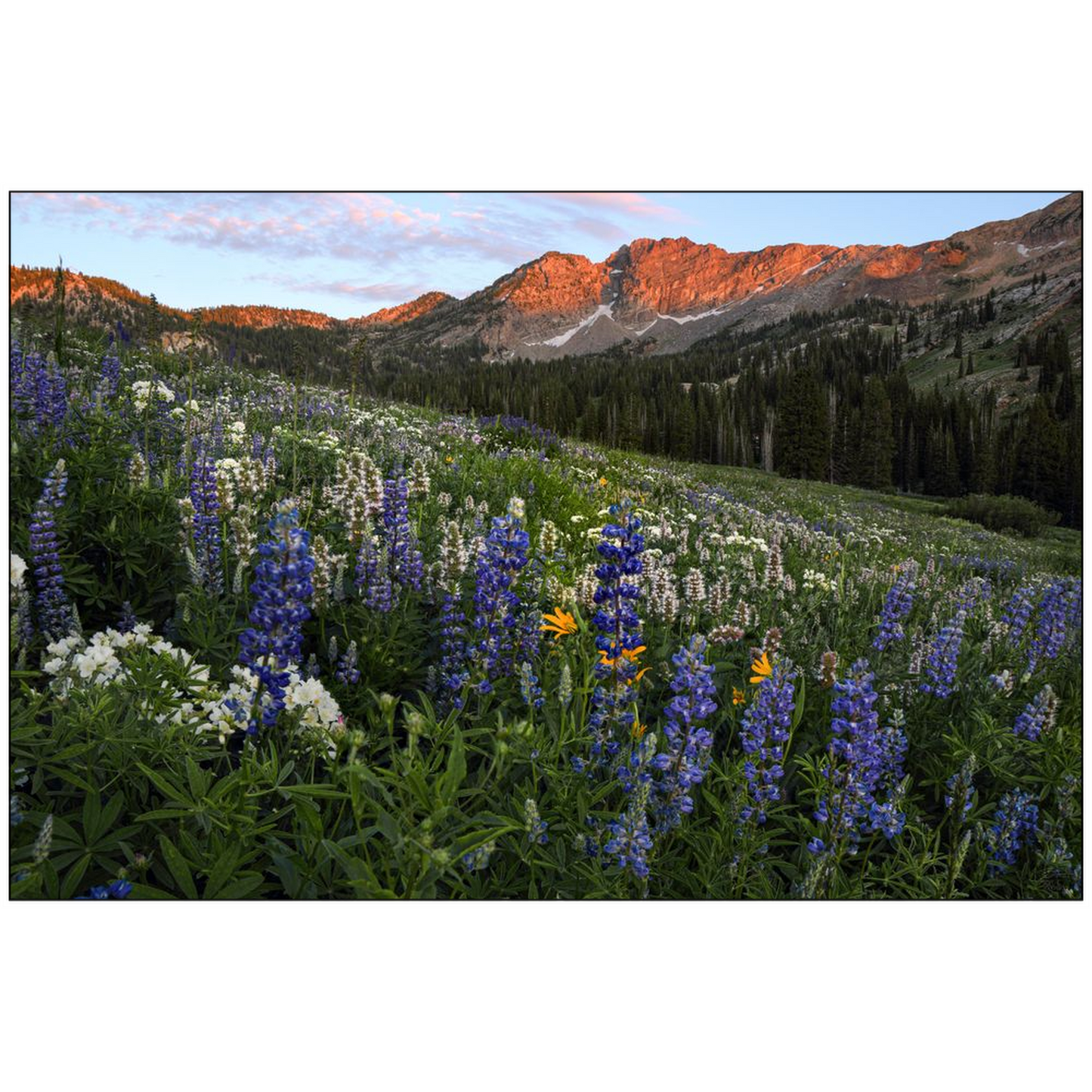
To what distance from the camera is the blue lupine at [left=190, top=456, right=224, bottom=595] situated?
3.28 metres

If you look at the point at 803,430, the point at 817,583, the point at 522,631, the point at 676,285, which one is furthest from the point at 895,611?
the point at 803,430

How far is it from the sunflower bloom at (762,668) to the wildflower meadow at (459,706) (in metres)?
0.02

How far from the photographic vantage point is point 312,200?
375 cm

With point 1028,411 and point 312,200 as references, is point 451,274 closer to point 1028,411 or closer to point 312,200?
point 312,200

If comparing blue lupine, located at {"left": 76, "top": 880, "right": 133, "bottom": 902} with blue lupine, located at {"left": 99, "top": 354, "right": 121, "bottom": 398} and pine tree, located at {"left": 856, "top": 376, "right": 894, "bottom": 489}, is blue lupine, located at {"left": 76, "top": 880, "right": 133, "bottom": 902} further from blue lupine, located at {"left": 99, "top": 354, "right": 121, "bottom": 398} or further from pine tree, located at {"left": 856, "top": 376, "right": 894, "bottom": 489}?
pine tree, located at {"left": 856, "top": 376, "right": 894, "bottom": 489}

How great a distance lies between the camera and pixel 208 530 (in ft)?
11.1

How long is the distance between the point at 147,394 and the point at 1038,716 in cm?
575

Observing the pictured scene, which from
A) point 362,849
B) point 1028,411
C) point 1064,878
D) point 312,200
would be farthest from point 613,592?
point 1028,411

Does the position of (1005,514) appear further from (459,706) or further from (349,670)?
(349,670)

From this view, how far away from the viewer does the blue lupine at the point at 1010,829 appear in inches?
104

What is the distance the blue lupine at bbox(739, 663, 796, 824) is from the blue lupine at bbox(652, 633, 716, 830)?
0.19 m

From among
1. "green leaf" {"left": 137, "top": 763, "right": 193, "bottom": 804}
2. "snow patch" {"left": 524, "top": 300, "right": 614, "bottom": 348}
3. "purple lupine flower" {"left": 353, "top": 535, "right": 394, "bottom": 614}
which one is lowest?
"green leaf" {"left": 137, "top": 763, "right": 193, "bottom": 804}

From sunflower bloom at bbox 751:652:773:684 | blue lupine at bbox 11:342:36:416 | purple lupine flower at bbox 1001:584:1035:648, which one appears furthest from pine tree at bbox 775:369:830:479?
blue lupine at bbox 11:342:36:416

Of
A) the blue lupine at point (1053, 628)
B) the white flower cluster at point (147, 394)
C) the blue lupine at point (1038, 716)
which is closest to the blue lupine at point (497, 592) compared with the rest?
the blue lupine at point (1038, 716)
